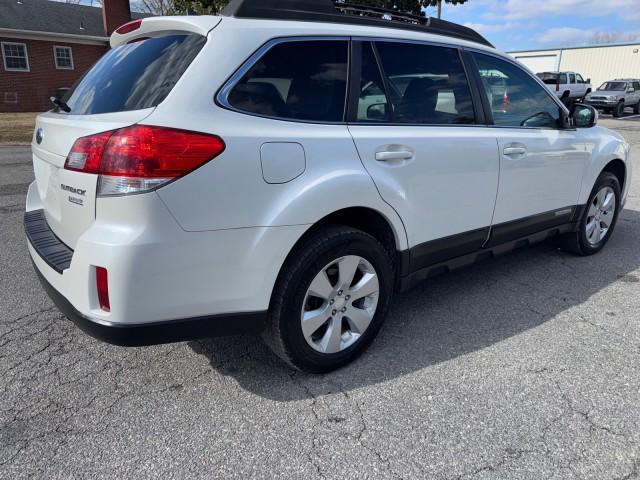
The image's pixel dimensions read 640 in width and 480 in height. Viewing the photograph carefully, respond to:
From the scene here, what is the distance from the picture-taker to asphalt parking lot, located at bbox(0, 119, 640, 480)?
2.12 meters

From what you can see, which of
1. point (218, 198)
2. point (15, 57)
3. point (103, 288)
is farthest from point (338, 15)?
point (15, 57)

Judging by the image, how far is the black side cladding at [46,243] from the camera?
237cm

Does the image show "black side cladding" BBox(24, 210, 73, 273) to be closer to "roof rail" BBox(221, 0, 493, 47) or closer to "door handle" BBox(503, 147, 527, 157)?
"roof rail" BBox(221, 0, 493, 47)

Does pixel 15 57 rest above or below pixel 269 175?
above

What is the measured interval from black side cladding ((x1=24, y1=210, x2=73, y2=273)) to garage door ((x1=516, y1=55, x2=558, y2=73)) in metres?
46.9

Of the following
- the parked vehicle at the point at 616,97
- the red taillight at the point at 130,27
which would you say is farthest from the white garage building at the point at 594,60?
the red taillight at the point at 130,27

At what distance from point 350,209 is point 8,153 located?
11.7 meters

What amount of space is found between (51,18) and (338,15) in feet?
93.1

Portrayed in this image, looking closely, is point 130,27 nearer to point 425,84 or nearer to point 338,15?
point 338,15

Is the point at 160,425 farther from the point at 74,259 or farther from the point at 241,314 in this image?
the point at 74,259

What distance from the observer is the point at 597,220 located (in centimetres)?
478

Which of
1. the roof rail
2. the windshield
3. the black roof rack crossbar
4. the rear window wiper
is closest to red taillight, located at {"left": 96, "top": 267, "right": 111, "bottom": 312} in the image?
the rear window wiper

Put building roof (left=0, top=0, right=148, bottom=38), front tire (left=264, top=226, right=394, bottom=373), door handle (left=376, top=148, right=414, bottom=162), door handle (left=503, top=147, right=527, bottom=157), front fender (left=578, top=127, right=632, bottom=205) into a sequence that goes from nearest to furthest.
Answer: front tire (left=264, top=226, right=394, bottom=373)
door handle (left=376, top=148, right=414, bottom=162)
door handle (left=503, top=147, right=527, bottom=157)
front fender (left=578, top=127, right=632, bottom=205)
building roof (left=0, top=0, right=148, bottom=38)

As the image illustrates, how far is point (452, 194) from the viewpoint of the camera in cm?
314
